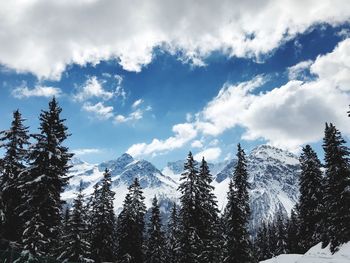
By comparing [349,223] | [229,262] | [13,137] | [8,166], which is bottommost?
[229,262]

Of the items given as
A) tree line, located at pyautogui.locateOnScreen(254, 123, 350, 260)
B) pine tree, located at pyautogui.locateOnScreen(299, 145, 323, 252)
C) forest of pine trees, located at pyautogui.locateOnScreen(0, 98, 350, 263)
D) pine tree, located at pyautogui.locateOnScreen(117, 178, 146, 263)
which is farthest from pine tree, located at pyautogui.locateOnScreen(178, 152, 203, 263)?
Result: pine tree, located at pyautogui.locateOnScreen(299, 145, 323, 252)

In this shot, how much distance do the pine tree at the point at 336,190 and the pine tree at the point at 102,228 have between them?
26.0 m

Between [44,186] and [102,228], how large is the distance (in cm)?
1877

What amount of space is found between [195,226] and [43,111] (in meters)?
21.7

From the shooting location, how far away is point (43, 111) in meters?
32.6

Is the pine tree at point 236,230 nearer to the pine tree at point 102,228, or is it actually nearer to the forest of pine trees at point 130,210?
the forest of pine trees at point 130,210

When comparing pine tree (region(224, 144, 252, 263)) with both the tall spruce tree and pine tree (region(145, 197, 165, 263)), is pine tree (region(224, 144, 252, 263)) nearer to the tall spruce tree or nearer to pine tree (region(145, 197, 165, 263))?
pine tree (region(145, 197, 165, 263))

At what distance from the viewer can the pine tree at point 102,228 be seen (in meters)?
47.8

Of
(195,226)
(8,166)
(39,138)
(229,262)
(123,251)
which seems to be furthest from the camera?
(123,251)

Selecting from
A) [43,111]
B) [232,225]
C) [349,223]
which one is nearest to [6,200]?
[43,111]

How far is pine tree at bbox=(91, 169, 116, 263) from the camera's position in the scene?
47.8 m

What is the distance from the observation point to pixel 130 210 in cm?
5038

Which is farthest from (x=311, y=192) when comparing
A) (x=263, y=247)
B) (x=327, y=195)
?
(x=263, y=247)

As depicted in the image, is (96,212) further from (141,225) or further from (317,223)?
(317,223)
